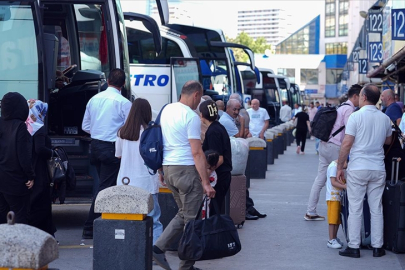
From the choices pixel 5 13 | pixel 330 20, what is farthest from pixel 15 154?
pixel 330 20

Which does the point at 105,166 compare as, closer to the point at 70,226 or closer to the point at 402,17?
the point at 70,226

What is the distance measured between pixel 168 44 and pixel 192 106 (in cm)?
1608

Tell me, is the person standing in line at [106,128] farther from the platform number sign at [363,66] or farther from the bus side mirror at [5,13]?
the platform number sign at [363,66]

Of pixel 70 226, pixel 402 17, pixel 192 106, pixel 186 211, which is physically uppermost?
pixel 402 17

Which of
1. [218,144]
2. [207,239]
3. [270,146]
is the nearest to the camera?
[207,239]

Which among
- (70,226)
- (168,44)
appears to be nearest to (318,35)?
(168,44)

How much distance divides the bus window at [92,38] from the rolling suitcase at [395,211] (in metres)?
4.52

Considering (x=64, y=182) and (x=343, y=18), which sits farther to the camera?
(x=343, y=18)

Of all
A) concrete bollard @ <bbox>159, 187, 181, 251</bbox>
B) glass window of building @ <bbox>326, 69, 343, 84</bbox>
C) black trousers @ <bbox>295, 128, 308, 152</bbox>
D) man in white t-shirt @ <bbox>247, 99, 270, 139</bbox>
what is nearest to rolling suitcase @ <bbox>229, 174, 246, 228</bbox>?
concrete bollard @ <bbox>159, 187, 181, 251</bbox>

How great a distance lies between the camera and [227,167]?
835cm

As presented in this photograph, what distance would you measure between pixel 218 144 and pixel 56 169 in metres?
1.84

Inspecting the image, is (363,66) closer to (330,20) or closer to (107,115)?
(107,115)

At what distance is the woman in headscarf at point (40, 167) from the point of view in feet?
27.9

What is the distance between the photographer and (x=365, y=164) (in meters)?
8.58
